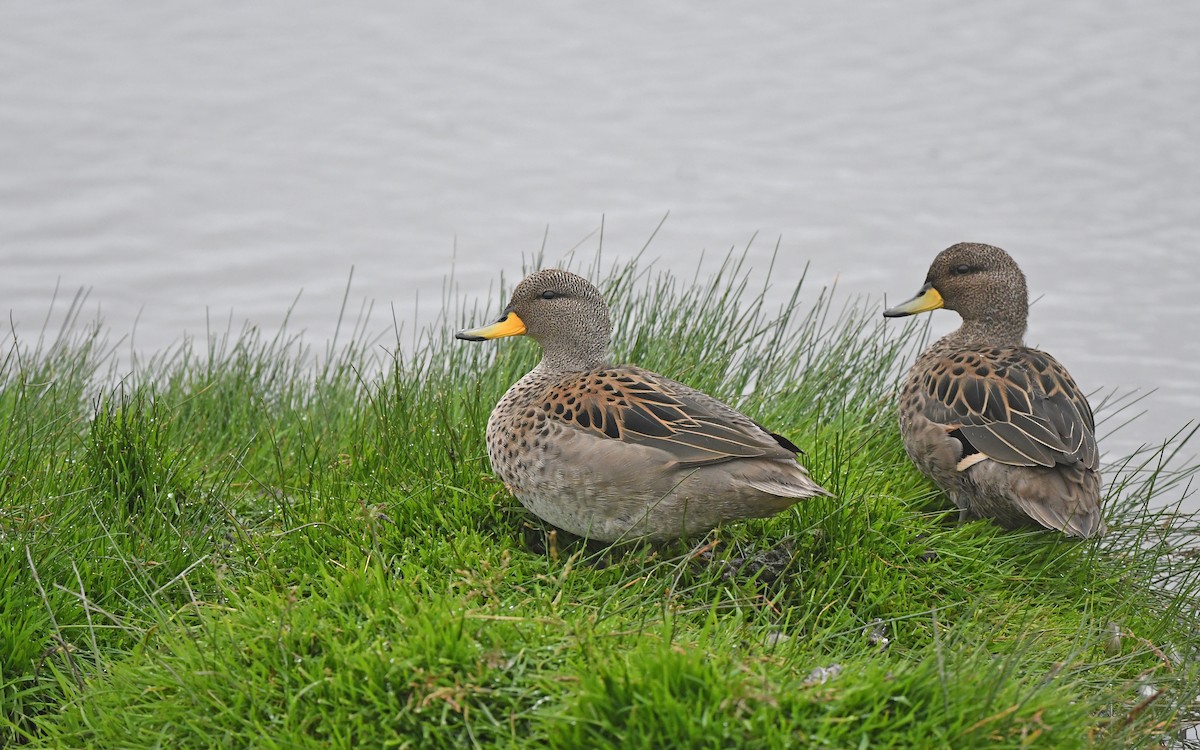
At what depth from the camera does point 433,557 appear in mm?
4508

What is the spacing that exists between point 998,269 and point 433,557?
10.2ft

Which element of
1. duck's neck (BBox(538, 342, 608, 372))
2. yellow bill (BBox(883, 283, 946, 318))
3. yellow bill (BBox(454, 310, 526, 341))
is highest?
yellow bill (BBox(883, 283, 946, 318))

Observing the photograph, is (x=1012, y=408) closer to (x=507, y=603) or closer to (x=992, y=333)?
(x=992, y=333)

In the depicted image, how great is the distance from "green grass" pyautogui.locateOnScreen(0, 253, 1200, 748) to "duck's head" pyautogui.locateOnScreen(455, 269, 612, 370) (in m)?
0.45

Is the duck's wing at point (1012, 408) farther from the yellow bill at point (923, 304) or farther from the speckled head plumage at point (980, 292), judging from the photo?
the yellow bill at point (923, 304)

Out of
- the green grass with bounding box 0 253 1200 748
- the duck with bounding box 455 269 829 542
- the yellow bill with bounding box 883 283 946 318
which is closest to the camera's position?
the green grass with bounding box 0 253 1200 748

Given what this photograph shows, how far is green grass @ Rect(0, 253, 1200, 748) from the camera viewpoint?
→ 139 inches

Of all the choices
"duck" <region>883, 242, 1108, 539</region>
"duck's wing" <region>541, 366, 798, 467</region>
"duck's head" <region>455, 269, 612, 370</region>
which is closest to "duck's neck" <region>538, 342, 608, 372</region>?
"duck's head" <region>455, 269, 612, 370</region>

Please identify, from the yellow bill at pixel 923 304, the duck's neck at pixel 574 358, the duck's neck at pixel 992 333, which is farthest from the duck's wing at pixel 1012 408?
the duck's neck at pixel 574 358

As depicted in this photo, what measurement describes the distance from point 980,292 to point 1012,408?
3.08 ft

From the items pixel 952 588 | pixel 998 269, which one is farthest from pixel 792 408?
pixel 952 588

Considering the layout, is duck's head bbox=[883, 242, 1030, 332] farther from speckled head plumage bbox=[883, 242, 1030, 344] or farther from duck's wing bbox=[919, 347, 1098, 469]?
duck's wing bbox=[919, 347, 1098, 469]

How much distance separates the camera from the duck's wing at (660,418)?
14.5 ft

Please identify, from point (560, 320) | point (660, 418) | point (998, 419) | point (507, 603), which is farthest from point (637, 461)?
point (998, 419)
